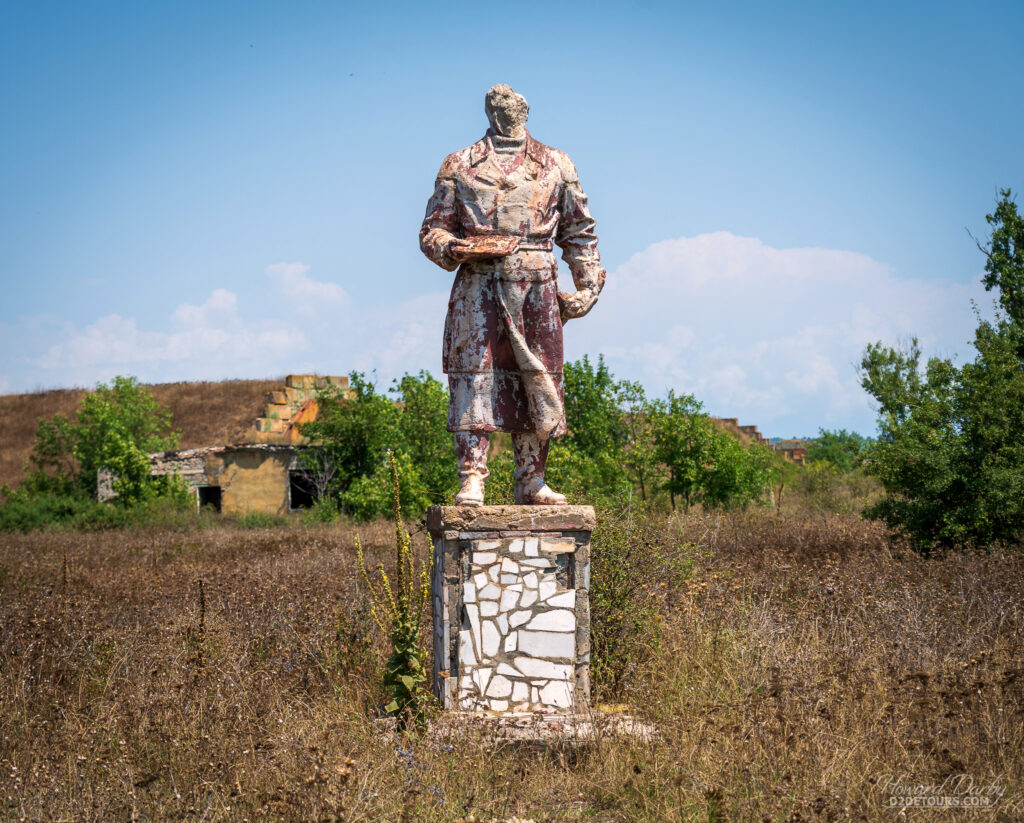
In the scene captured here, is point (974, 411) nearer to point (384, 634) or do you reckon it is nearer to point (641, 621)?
point (641, 621)

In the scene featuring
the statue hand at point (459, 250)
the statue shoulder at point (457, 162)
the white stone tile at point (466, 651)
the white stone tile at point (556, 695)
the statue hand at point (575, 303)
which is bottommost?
the white stone tile at point (556, 695)

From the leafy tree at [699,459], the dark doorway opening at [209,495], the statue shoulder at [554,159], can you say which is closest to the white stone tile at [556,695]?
the statue shoulder at [554,159]

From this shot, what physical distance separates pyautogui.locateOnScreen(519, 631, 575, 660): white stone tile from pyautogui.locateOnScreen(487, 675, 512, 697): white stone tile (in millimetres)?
197

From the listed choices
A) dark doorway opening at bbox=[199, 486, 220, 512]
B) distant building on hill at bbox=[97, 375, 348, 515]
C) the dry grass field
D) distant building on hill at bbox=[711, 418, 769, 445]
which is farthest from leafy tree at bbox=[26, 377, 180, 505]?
distant building on hill at bbox=[711, 418, 769, 445]

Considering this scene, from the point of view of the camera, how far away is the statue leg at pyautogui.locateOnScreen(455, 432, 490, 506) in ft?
17.6

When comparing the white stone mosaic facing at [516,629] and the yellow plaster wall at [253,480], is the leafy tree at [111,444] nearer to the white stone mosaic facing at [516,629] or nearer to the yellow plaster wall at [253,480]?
the yellow plaster wall at [253,480]

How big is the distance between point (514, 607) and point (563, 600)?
291 mm

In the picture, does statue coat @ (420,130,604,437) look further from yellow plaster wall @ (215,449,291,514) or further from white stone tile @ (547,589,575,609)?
yellow plaster wall @ (215,449,291,514)

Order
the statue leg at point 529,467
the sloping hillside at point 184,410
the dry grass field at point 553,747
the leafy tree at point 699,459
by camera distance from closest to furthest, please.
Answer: the dry grass field at point 553,747
the statue leg at point 529,467
the leafy tree at point 699,459
the sloping hillside at point 184,410

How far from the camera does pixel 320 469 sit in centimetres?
2138

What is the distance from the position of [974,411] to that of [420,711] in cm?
781

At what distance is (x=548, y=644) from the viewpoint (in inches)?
206

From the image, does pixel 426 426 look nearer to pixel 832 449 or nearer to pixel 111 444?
pixel 111 444

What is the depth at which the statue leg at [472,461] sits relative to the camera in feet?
17.6
